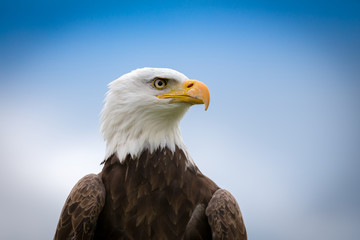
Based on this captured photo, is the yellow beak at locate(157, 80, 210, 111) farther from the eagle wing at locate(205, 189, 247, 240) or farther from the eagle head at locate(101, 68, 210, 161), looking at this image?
the eagle wing at locate(205, 189, 247, 240)

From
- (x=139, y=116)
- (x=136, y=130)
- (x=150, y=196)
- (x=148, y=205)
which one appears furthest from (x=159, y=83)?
A: (x=148, y=205)

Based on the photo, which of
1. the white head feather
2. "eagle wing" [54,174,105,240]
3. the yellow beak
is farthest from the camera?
the white head feather

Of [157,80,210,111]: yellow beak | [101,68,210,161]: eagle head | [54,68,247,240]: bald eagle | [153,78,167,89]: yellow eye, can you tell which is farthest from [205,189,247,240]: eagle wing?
[153,78,167,89]: yellow eye

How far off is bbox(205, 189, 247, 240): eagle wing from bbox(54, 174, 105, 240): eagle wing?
1343 millimetres

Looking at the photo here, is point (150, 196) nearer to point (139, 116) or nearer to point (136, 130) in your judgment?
point (136, 130)

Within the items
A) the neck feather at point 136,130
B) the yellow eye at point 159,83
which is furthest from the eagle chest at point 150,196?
the yellow eye at point 159,83

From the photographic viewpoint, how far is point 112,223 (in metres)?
4.46

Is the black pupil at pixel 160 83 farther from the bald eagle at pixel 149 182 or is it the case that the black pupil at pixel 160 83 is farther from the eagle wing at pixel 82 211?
the eagle wing at pixel 82 211

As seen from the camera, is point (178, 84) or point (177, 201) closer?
point (177, 201)

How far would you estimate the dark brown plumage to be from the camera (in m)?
4.41

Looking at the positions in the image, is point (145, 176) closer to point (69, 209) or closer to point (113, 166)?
point (113, 166)

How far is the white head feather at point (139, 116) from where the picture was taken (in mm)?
4824

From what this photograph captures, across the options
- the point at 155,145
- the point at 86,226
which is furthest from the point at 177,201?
the point at 86,226

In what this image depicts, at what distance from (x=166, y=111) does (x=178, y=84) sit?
1.26 feet
